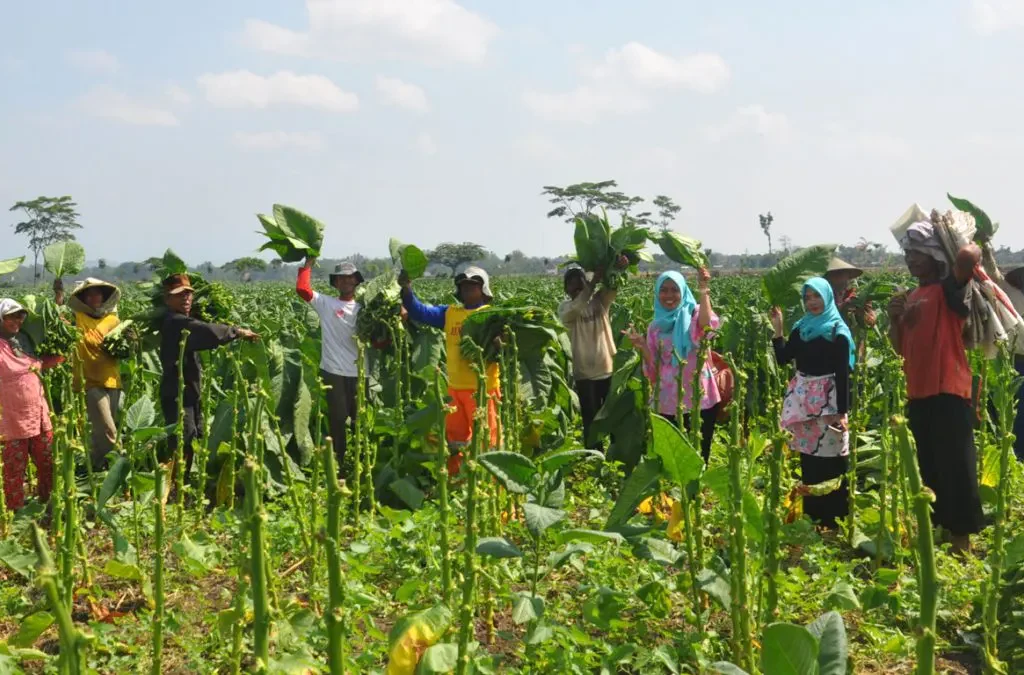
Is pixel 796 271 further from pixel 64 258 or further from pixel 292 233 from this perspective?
pixel 64 258

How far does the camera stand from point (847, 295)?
4.89m

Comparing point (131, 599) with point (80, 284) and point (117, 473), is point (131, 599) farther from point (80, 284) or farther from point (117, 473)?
point (80, 284)

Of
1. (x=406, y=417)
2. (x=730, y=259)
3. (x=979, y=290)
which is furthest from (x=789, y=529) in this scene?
(x=730, y=259)

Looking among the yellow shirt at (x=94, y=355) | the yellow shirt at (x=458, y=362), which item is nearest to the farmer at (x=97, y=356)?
the yellow shirt at (x=94, y=355)

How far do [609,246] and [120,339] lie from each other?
2847mm

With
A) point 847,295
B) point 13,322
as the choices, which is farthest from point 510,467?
point 847,295

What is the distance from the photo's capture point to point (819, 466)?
412 centimetres

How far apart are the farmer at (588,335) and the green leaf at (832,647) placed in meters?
3.50

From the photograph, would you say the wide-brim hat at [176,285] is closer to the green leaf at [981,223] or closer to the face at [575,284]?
the face at [575,284]

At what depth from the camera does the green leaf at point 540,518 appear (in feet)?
6.88

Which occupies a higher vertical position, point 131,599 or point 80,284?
point 80,284

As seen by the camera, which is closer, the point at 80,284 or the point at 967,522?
the point at 967,522

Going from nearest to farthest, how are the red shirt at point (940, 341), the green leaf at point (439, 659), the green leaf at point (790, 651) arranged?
1. the green leaf at point (790, 651)
2. the green leaf at point (439, 659)
3. the red shirt at point (940, 341)

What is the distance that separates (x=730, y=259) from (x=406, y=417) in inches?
5577
